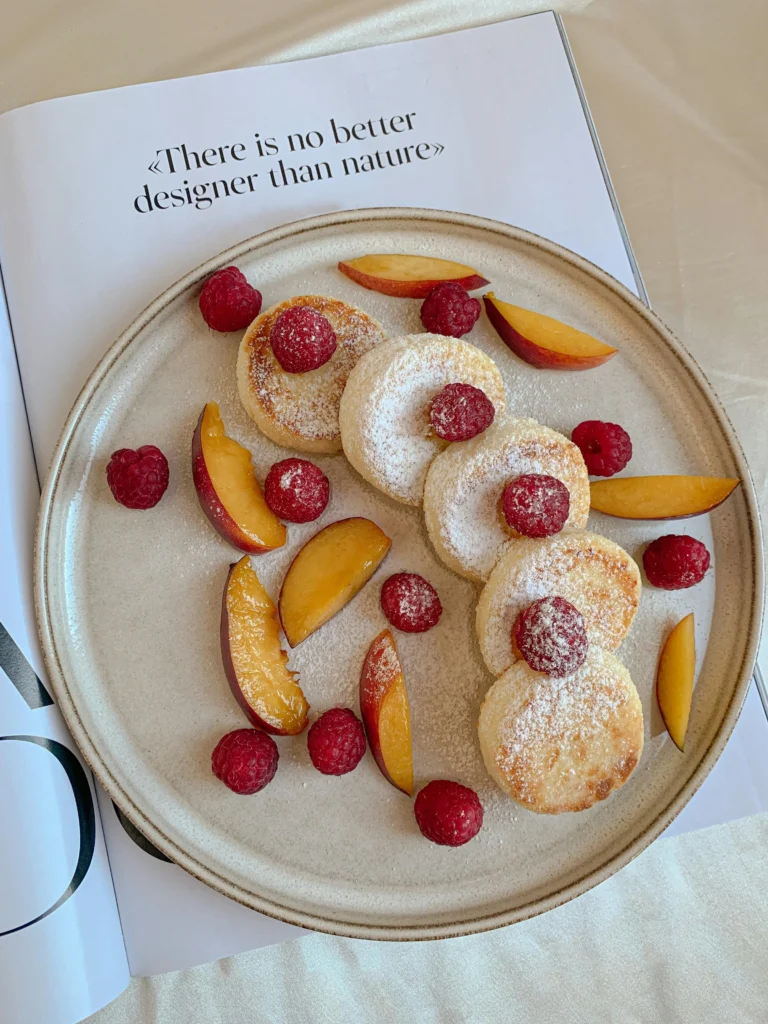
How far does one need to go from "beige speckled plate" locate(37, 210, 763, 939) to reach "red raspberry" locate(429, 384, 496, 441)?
19 cm

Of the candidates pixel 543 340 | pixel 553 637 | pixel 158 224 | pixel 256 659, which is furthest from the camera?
pixel 158 224

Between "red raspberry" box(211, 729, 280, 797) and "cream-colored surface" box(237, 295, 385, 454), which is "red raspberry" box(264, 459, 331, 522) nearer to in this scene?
"cream-colored surface" box(237, 295, 385, 454)

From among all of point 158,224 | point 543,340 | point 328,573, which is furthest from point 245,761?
point 158,224

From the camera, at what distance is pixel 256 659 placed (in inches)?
47.3

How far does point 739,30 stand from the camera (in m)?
1.64

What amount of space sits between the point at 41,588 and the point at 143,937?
598 millimetres

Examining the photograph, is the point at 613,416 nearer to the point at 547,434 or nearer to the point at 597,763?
the point at 547,434

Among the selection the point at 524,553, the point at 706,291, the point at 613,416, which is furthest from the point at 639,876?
the point at 706,291

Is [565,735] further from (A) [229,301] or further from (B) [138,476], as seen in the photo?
(A) [229,301]

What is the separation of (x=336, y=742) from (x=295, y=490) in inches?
14.8

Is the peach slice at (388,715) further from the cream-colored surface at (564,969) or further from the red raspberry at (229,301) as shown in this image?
the red raspberry at (229,301)

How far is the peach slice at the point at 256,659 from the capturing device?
3.91ft

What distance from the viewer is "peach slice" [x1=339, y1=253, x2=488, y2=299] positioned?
1332 millimetres

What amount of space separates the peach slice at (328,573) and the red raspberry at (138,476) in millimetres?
240
